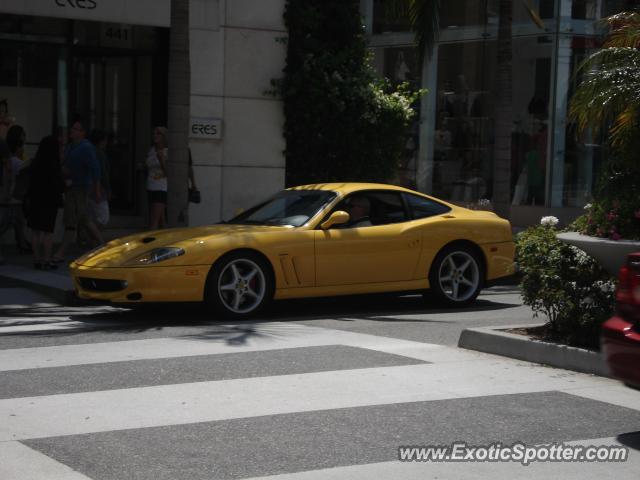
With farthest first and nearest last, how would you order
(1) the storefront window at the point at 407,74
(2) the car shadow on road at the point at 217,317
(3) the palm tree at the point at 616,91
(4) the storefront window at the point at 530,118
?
(1) the storefront window at the point at 407,74 < (4) the storefront window at the point at 530,118 < (2) the car shadow on road at the point at 217,317 < (3) the palm tree at the point at 616,91

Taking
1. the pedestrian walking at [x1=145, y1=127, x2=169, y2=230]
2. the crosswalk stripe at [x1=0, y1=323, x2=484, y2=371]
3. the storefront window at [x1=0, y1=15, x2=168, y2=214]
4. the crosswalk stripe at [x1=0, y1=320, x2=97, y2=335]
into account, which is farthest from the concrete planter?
the storefront window at [x1=0, y1=15, x2=168, y2=214]

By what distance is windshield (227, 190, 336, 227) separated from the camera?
474 inches

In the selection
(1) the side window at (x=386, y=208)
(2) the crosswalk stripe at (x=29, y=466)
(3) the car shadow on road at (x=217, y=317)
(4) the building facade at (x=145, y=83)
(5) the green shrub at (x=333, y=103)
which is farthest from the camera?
(5) the green shrub at (x=333, y=103)

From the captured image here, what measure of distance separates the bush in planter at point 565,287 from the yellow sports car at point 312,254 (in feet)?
8.50

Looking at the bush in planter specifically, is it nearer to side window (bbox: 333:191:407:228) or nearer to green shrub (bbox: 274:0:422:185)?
side window (bbox: 333:191:407:228)

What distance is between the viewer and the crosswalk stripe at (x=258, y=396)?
6922 millimetres

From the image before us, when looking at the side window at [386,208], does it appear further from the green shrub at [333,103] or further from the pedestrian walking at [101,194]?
the green shrub at [333,103]

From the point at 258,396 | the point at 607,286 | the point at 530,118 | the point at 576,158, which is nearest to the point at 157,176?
the point at 607,286

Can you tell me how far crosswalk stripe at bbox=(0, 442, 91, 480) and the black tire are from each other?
4976mm

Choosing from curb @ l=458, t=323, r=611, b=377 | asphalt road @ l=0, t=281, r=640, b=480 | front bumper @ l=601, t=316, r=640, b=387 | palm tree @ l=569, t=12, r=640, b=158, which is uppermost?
palm tree @ l=569, t=12, r=640, b=158

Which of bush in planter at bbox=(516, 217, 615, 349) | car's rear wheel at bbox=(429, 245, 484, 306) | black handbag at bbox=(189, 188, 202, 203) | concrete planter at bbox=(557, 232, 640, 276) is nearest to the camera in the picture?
concrete planter at bbox=(557, 232, 640, 276)

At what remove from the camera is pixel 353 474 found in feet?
19.2

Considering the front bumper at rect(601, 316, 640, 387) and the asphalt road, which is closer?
the asphalt road

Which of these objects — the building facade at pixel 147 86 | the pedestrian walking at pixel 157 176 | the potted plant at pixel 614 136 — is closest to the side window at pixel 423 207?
the potted plant at pixel 614 136
